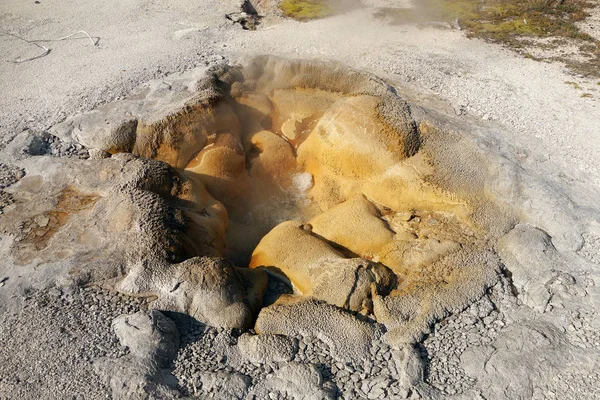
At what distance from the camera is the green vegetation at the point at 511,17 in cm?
772

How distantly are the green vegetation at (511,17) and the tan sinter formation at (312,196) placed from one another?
287 centimetres

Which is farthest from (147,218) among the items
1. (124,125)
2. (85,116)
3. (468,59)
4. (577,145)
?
(468,59)

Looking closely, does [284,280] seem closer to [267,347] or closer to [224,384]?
[267,347]

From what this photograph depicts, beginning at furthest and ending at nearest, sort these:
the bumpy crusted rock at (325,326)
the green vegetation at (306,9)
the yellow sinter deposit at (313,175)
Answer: the green vegetation at (306,9), the yellow sinter deposit at (313,175), the bumpy crusted rock at (325,326)

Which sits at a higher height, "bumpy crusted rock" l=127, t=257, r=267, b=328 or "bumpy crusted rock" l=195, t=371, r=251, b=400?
"bumpy crusted rock" l=127, t=257, r=267, b=328

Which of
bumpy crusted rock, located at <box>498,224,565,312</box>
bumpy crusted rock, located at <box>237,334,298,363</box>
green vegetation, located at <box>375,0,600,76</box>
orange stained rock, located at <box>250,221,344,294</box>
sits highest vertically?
green vegetation, located at <box>375,0,600,76</box>

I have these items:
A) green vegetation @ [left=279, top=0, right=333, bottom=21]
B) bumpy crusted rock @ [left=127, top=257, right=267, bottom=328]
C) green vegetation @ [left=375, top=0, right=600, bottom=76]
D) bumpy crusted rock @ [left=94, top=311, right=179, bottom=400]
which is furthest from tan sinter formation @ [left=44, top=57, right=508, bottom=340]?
green vegetation @ [left=375, top=0, right=600, bottom=76]

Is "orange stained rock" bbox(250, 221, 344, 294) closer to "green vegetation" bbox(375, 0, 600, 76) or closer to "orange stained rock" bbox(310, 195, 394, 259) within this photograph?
"orange stained rock" bbox(310, 195, 394, 259)

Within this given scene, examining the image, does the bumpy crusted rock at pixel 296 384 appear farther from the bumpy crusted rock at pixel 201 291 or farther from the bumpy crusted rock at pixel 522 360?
the bumpy crusted rock at pixel 522 360

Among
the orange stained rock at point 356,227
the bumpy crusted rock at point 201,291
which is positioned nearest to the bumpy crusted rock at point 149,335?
the bumpy crusted rock at point 201,291

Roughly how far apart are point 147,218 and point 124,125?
1.85 meters

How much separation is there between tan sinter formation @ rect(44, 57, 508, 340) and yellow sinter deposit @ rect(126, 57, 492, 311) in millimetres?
14

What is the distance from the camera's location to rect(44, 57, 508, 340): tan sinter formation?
13.1 feet

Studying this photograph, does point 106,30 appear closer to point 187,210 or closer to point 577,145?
point 187,210
